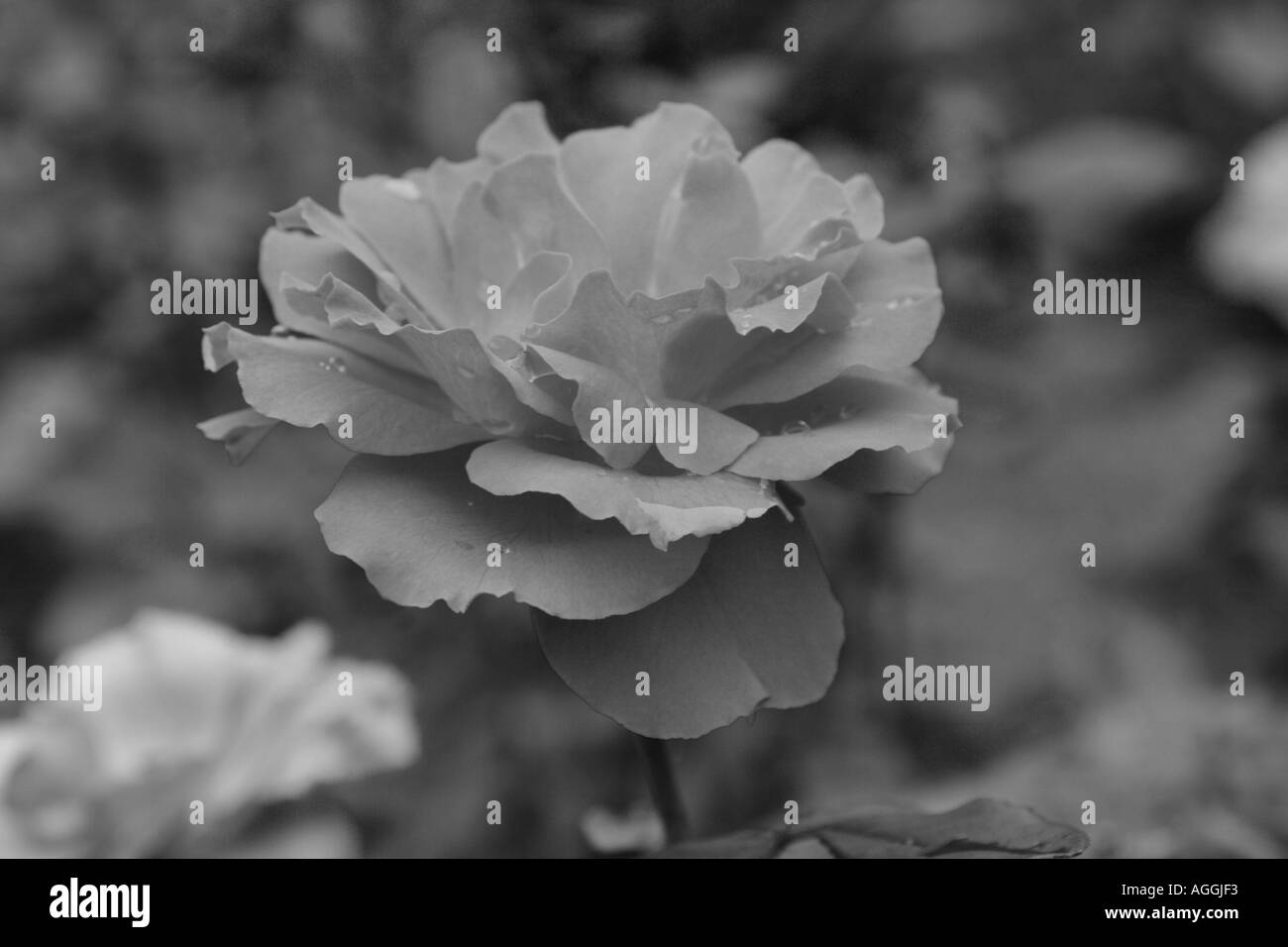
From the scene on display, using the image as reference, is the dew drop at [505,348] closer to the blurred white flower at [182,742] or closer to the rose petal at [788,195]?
the rose petal at [788,195]

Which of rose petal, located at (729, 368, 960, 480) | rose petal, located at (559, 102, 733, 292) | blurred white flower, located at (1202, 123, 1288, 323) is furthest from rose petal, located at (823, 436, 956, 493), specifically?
blurred white flower, located at (1202, 123, 1288, 323)

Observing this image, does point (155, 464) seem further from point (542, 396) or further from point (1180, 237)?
point (1180, 237)

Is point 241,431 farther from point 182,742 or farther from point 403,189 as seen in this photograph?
point 182,742

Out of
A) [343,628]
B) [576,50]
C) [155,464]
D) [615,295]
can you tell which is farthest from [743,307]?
[155,464]

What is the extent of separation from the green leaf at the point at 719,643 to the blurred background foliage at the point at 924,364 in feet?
0.99

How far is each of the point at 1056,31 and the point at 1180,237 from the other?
1.30ft

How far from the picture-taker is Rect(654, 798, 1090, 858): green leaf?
506 millimetres

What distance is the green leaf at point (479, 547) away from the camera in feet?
1.53

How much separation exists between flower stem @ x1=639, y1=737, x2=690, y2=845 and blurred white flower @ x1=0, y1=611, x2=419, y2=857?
0.25 m

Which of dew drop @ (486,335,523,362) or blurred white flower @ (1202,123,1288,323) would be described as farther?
blurred white flower @ (1202,123,1288,323)

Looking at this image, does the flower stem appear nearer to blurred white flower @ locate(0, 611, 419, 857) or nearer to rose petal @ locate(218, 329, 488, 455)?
rose petal @ locate(218, 329, 488, 455)

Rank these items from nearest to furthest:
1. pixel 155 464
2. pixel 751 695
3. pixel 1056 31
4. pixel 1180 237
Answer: pixel 751 695
pixel 155 464
pixel 1056 31
pixel 1180 237

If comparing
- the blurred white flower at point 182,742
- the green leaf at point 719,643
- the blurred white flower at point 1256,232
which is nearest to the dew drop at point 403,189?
the green leaf at point 719,643
